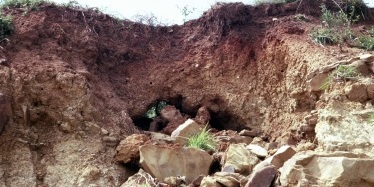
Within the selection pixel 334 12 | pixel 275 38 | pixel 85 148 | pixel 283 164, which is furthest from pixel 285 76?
pixel 85 148

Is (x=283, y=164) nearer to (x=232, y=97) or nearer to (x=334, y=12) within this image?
(x=232, y=97)

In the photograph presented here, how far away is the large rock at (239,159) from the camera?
17.2 ft

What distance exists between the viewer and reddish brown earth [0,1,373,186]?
Result: 238 inches

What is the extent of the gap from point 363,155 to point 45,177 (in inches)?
130

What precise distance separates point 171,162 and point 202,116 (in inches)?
73.3

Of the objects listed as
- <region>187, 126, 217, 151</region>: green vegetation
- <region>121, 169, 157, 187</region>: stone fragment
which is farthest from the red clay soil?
<region>121, 169, 157, 187</region>: stone fragment

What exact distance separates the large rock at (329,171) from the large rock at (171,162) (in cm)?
114

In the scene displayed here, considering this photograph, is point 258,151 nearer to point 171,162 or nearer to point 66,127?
point 171,162

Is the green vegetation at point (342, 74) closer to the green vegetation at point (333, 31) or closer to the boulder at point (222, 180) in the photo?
the green vegetation at point (333, 31)

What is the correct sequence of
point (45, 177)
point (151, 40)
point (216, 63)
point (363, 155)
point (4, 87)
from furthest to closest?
point (151, 40)
point (216, 63)
point (4, 87)
point (45, 177)
point (363, 155)

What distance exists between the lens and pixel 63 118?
6.07 metres

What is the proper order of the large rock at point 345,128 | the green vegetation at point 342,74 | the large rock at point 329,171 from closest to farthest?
the large rock at point 329,171
the large rock at point 345,128
the green vegetation at point 342,74

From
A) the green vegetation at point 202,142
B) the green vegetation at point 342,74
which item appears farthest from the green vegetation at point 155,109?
the green vegetation at point 342,74

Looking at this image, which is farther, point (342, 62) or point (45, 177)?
point (342, 62)
